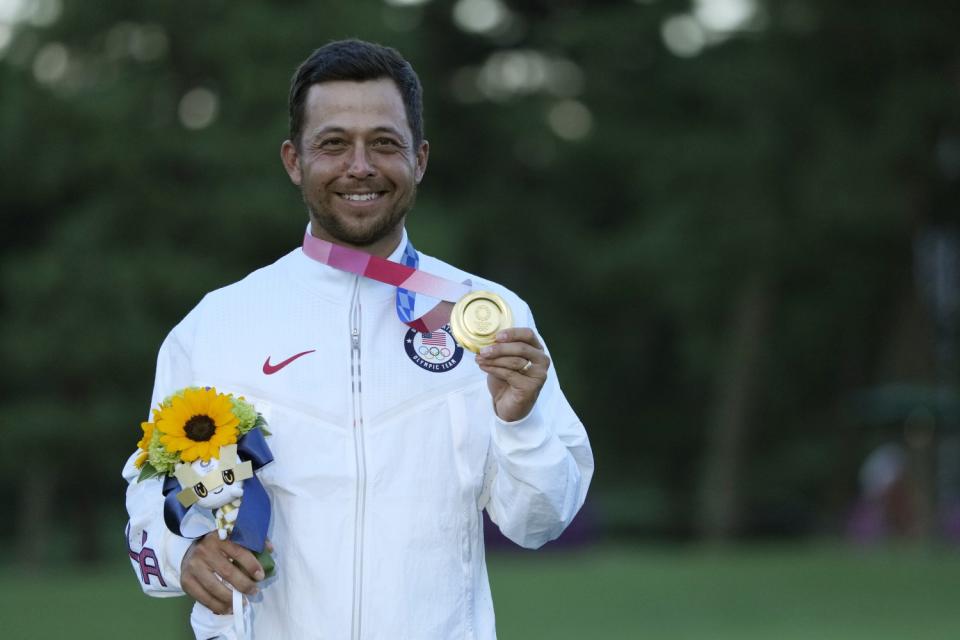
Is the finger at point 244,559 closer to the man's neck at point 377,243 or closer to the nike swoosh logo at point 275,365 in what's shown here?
the nike swoosh logo at point 275,365

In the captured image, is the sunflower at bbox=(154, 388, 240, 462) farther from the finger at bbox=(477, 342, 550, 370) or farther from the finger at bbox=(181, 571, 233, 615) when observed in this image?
the finger at bbox=(477, 342, 550, 370)

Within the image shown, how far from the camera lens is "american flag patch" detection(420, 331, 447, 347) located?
128 inches

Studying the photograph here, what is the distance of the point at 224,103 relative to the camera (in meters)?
20.9

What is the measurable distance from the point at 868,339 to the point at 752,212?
23.6 feet

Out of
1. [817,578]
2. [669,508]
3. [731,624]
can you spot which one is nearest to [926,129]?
[817,578]

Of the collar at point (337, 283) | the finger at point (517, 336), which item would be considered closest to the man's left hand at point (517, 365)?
the finger at point (517, 336)

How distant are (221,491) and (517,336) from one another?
2.13 ft

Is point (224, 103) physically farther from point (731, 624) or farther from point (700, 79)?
point (731, 624)

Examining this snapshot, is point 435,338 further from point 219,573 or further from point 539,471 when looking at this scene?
point 219,573

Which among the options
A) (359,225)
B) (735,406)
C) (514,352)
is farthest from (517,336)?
(735,406)

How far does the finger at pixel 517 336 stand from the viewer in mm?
2932

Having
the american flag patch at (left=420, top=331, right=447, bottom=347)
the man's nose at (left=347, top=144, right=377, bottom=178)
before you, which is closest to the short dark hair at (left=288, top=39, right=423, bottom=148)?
the man's nose at (left=347, top=144, right=377, bottom=178)

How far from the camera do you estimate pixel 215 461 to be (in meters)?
3.04

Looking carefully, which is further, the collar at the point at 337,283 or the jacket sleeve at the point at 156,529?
the collar at the point at 337,283
